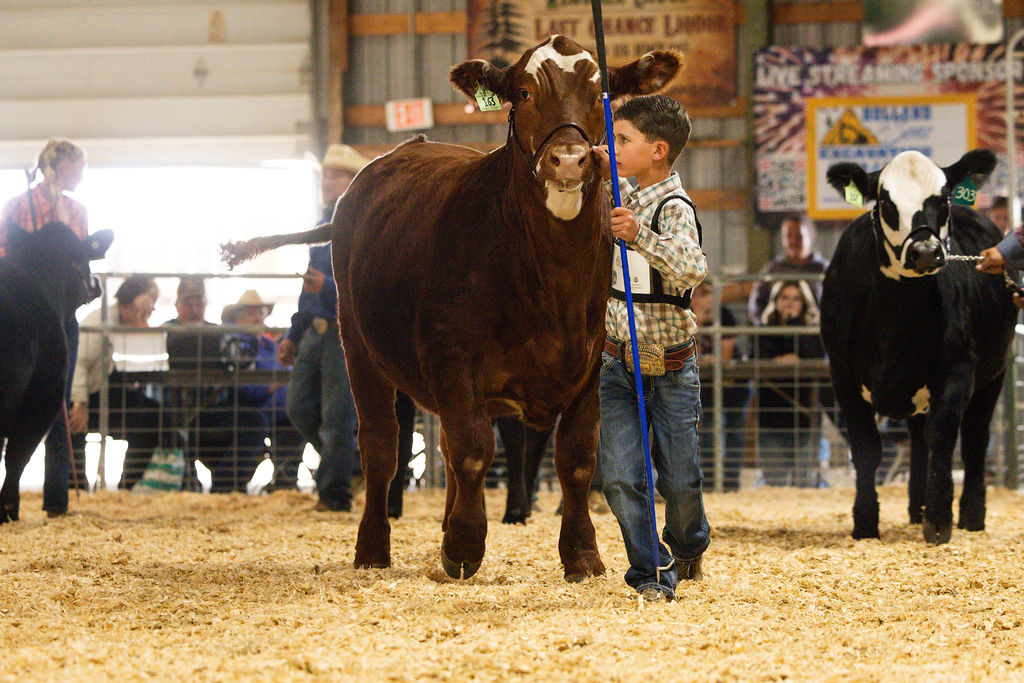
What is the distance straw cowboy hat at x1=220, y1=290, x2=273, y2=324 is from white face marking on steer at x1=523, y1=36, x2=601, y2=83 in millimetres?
6056

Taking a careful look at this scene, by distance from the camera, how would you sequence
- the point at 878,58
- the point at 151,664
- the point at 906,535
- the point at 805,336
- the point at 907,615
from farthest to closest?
the point at 878,58 → the point at 805,336 → the point at 906,535 → the point at 907,615 → the point at 151,664

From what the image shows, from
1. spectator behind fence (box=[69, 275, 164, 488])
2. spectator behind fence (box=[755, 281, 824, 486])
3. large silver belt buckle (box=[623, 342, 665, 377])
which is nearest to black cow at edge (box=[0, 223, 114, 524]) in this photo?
spectator behind fence (box=[69, 275, 164, 488])

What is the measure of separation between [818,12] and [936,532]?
29.7 feet

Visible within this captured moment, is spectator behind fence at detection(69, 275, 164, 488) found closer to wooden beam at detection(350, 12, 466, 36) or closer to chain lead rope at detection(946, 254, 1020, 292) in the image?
chain lead rope at detection(946, 254, 1020, 292)

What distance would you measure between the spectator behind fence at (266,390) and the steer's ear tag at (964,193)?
449 cm

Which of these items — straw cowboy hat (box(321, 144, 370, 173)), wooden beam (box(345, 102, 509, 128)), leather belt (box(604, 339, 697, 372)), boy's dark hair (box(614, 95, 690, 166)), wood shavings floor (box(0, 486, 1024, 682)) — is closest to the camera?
wood shavings floor (box(0, 486, 1024, 682))

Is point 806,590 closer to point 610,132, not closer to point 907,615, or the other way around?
point 907,615

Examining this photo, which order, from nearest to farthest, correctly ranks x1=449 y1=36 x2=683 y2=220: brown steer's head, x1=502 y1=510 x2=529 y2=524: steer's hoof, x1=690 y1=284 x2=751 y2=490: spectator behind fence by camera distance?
x1=449 y1=36 x2=683 y2=220: brown steer's head < x1=502 y1=510 x2=529 y2=524: steer's hoof < x1=690 y1=284 x2=751 y2=490: spectator behind fence

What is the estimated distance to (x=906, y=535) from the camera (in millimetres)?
5629

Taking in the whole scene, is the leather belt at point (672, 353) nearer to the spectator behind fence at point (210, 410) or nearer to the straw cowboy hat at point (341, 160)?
the straw cowboy hat at point (341, 160)

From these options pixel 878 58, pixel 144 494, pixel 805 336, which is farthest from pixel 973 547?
pixel 878 58

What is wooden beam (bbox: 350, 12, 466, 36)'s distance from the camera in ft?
43.7

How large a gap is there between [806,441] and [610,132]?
6.34 metres

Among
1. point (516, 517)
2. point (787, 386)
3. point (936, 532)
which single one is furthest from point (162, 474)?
point (936, 532)
